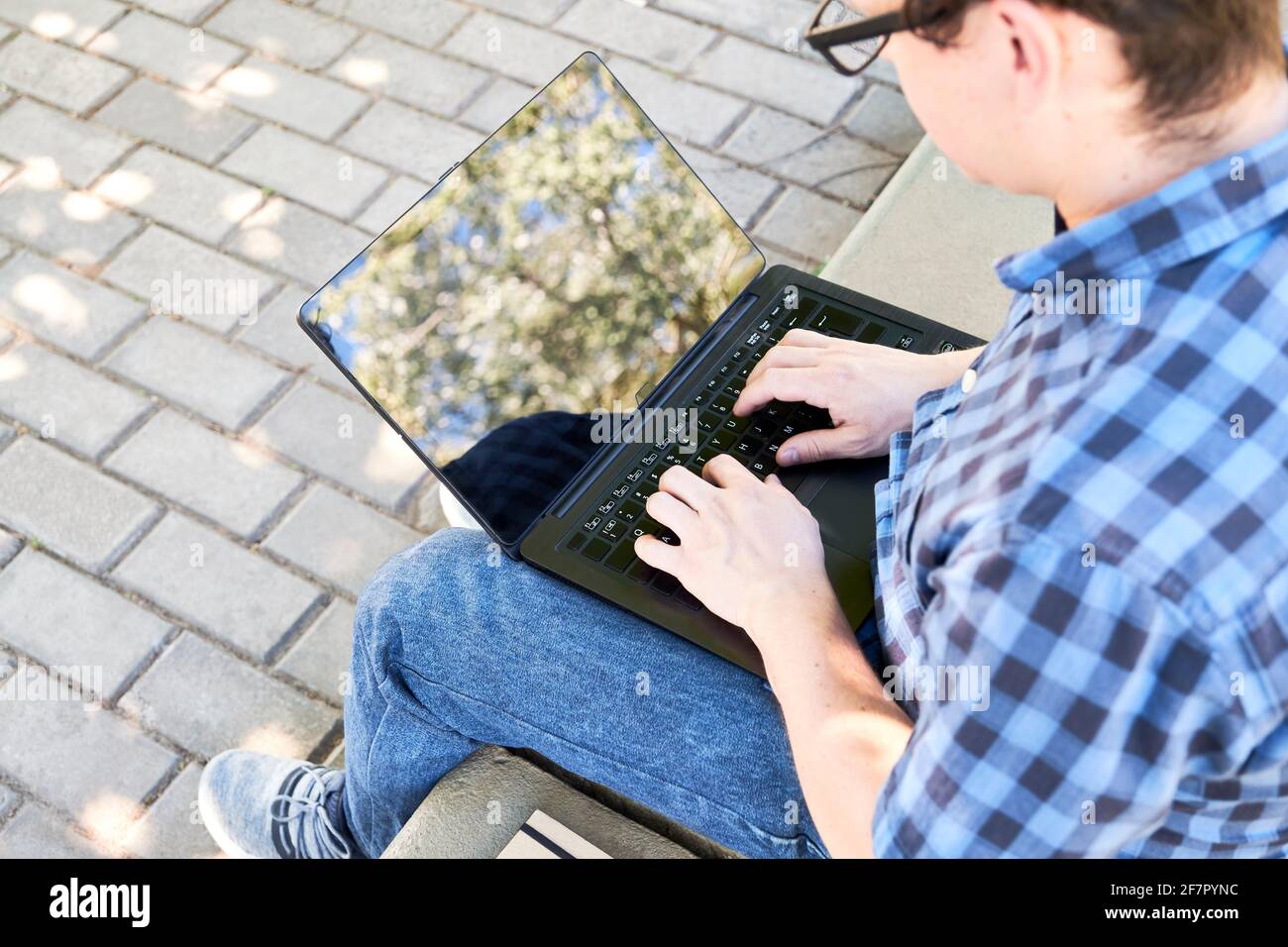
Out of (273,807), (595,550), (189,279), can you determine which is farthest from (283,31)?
(595,550)

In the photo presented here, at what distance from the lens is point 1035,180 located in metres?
1.07

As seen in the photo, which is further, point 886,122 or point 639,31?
point 639,31

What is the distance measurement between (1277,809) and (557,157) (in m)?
1.20

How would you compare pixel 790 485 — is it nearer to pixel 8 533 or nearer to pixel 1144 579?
pixel 1144 579

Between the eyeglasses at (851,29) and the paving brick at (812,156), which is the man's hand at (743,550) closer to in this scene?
the eyeglasses at (851,29)

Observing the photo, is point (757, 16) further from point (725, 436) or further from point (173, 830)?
point (173, 830)

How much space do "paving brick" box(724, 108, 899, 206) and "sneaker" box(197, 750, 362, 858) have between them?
1832 millimetres

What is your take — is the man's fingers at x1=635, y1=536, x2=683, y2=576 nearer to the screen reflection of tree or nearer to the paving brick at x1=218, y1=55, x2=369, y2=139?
the screen reflection of tree

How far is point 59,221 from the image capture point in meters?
2.92

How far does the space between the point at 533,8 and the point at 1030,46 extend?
269 centimetres

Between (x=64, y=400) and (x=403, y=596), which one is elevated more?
(x=403, y=596)

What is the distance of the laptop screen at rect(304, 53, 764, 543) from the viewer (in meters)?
1.56

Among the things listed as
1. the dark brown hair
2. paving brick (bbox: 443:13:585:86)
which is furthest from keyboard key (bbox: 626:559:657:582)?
paving brick (bbox: 443:13:585:86)
